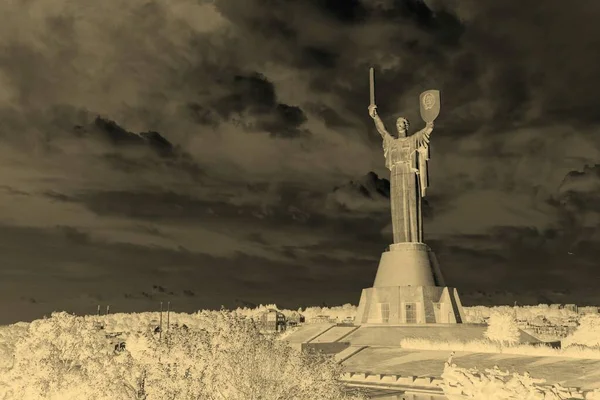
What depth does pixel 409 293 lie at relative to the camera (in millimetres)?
47562

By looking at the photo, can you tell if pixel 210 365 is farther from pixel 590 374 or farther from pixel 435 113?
pixel 435 113

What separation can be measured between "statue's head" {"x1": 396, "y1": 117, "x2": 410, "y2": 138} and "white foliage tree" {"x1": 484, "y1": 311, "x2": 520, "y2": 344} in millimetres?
17629

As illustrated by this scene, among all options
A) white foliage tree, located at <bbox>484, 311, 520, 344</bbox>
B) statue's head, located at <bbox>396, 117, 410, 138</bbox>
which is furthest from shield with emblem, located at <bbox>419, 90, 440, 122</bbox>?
white foliage tree, located at <bbox>484, 311, 520, 344</bbox>

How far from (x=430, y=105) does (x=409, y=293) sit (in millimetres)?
15617

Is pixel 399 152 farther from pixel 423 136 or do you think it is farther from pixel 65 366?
pixel 65 366

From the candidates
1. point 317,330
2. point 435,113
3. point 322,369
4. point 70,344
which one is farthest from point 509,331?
Result: point 70,344

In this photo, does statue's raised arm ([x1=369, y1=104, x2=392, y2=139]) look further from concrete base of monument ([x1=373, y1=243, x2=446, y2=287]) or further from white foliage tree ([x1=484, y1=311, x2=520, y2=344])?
white foliage tree ([x1=484, y1=311, x2=520, y2=344])

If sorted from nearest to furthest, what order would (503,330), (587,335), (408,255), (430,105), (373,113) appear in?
(503,330) → (587,335) → (408,255) → (430,105) → (373,113)

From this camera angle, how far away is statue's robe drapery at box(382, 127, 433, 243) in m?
51.3

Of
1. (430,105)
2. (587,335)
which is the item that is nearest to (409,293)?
(587,335)

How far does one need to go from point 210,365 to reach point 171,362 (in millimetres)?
2297

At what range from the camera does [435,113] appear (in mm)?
50781

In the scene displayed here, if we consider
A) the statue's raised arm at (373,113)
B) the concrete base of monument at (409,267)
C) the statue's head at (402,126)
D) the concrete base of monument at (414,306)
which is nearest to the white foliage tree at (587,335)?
the concrete base of monument at (414,306)

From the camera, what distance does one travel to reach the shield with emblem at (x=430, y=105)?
167ft
